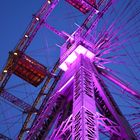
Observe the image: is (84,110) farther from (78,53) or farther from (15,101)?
(15,101)

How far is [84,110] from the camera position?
8.77 meters

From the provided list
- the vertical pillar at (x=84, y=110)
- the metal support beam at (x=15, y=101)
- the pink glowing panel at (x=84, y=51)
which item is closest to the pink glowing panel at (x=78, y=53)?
the pink glowing panel at (x=84, y=51)

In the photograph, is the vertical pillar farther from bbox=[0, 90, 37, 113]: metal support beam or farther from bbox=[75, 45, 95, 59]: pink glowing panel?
bbox=[0, 90, 37, 113]: metal support beam

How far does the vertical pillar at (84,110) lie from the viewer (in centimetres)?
822

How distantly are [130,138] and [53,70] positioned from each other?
15663 mm

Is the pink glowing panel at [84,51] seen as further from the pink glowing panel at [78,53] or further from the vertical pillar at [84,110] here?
the vertical pillar at [84,110]

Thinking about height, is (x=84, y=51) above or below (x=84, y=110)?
above

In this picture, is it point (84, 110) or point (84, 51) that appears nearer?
point (84, 110)

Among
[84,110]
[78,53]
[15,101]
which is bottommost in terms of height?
[84,110]

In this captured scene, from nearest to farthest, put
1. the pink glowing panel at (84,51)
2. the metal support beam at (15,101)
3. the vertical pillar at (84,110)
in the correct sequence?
the vertical pillar at (84,110)
the pink glowing panel at (84,51)
the metal support beam at (15,101)

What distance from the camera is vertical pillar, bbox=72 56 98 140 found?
8219 millimetres

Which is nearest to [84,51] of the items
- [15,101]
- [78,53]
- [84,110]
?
[78,53]

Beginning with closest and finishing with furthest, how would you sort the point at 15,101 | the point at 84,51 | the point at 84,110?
1. the point at 84,110
2. the point at 84,51
3. the point at 15,101

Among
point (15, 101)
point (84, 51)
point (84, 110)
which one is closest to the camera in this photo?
point (84, 110)
